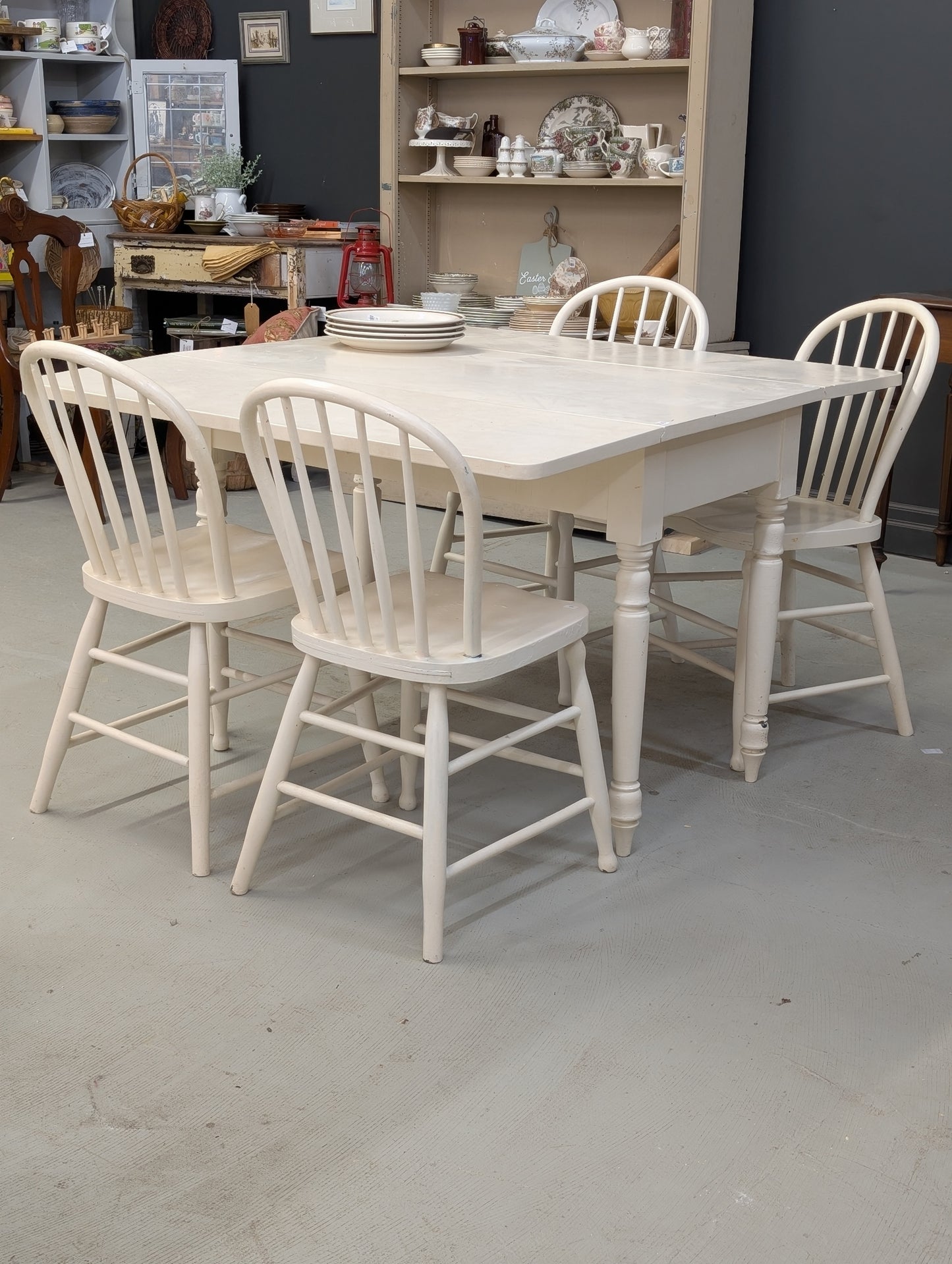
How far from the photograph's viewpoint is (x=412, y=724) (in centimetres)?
232

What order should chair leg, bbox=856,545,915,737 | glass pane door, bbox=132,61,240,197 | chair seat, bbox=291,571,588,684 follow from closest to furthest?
1. chair seat, bbox=291,571,588,684
2. chair leg, bbox=856,545,915,737
3. glass pane door, bbox=132,61,240,197

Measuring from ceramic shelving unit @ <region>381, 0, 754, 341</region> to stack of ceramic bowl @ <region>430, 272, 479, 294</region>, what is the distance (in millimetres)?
105

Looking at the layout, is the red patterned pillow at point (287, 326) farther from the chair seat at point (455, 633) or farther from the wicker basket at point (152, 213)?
the chair seat at point (455, 633)

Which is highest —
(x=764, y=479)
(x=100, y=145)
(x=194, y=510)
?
(x=100, y=145)

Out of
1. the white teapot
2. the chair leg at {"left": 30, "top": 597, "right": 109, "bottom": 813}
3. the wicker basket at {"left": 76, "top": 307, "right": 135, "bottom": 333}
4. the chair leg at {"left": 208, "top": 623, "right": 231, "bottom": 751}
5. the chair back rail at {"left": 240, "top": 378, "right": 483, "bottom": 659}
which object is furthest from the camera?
the wicker basket at {"left": 76, "top": 307, "right": 135, "bottom": 333}

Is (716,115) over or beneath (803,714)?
over

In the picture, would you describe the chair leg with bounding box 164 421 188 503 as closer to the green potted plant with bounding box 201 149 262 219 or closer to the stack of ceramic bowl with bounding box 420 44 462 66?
the green potted plant with bounding box 201 149 262 219

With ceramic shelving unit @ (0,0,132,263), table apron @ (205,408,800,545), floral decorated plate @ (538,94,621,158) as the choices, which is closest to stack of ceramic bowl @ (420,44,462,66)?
floral decorated plate @ (538,94,621,158)

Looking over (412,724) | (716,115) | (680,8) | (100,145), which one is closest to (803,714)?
(412,724)

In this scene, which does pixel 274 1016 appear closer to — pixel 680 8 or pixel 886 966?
pixel 886 966

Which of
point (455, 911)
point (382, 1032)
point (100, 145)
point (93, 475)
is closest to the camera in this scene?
point (382, 1032)

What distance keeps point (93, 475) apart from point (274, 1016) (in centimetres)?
303

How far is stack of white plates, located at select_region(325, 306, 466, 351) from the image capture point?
105 inches

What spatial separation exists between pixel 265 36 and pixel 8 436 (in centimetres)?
201
